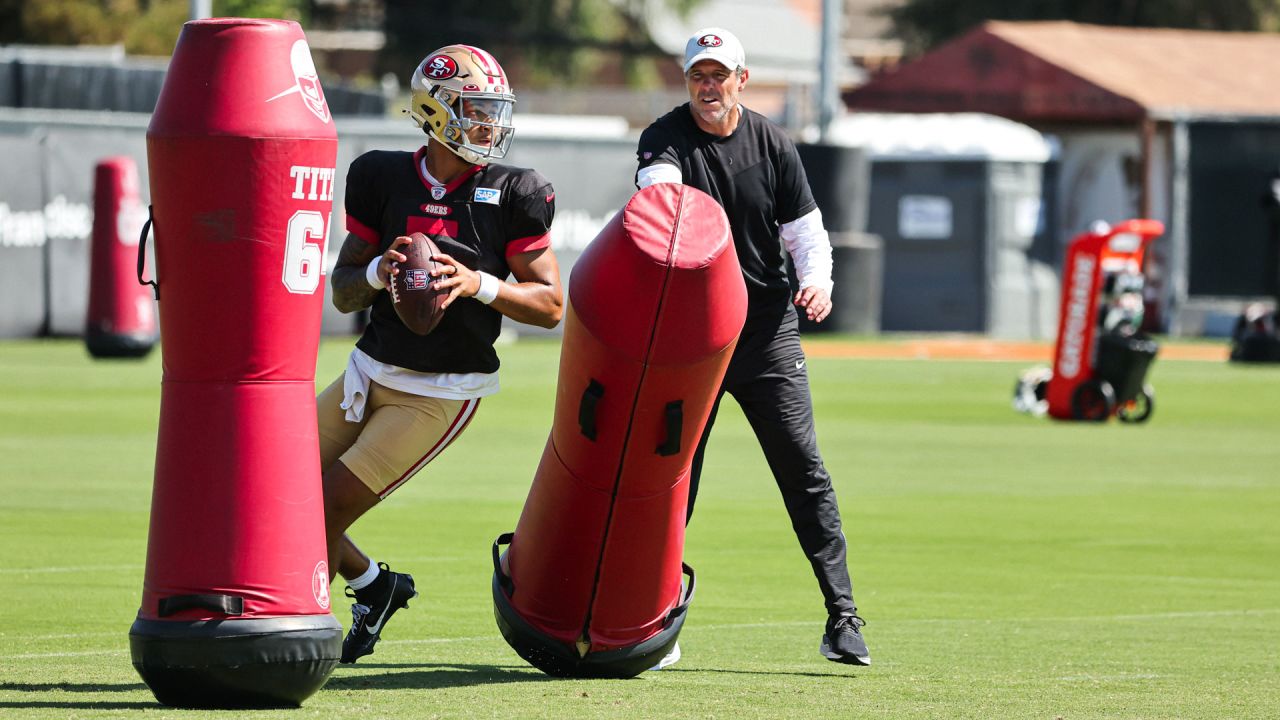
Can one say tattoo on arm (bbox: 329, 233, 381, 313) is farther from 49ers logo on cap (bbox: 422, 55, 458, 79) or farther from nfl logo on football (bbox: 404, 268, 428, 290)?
49ers logo on cap (bbox: 422, 55, 458, 79)

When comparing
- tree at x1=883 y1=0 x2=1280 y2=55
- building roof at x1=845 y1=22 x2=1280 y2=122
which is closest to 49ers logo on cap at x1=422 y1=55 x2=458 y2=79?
building roof at x1=845 y1=22 x2=1280 y2=122

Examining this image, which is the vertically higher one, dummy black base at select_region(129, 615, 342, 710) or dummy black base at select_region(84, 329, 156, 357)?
dummy black base at select_region(129, 615, 342, 710)

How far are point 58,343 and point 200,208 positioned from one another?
1951 centimetres

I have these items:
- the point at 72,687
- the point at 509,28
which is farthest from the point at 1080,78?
the point at 72,687

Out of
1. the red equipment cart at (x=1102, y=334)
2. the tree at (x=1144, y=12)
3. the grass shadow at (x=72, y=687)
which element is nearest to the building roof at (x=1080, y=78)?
the red equipment cart at (x=1102, y=334)

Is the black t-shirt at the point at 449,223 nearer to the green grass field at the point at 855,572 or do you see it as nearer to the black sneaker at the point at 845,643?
the green grass field at the point at 855,572

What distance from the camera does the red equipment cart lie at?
17656 mm

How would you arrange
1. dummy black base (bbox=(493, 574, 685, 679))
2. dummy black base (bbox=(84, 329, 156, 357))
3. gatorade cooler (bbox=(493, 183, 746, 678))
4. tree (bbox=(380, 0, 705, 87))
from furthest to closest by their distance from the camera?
1. tree (bbox=(380, 0, 705, 87))
2. dummy black base (bbox=(84, 329, 156, 357))
3. dummy black base (bbox=(493, 574, 685, 679))
4. gatorade cooler (bbox=(493, 183, 746, 678))

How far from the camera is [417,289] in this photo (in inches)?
255

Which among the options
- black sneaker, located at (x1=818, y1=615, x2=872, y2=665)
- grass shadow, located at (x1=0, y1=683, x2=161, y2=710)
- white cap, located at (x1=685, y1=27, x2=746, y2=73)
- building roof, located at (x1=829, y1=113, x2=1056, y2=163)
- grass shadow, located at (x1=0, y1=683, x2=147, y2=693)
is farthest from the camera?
building roof, located at (x1=829, y1=113, x2=1056, y2=163)

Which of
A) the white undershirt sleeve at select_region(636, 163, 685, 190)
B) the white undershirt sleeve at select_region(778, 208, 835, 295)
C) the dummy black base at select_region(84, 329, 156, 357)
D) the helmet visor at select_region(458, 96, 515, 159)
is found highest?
Answer: the helmet visor at select_region(458, 96, 515, 159)

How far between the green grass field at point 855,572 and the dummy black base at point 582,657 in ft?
0.19

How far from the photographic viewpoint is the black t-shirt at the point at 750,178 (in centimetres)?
745

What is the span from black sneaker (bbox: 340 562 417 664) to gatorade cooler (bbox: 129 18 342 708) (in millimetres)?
1182
